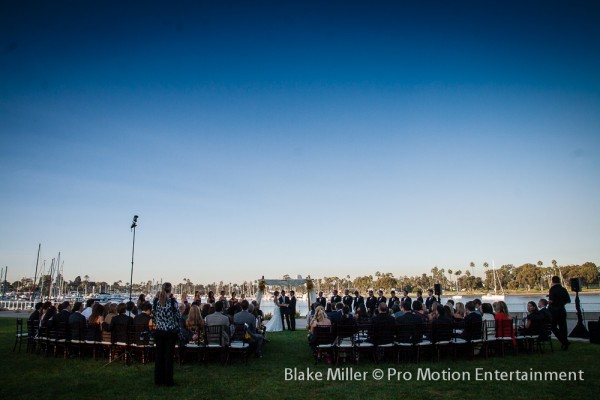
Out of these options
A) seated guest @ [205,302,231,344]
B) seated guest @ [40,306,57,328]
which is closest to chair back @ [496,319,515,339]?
seated guest @ [205,302,231,344]

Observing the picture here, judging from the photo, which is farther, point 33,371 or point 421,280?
point 421,280

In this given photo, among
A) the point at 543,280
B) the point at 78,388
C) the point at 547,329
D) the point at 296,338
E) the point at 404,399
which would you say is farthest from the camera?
the point at 543,280

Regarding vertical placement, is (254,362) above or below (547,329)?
below

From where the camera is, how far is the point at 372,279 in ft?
577

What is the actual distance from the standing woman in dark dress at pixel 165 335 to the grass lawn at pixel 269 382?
292 mm

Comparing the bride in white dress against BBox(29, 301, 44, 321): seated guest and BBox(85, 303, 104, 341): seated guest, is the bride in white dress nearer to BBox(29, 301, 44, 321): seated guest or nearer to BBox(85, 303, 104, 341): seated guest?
BBox(85, 303, 104, 341): seated guest

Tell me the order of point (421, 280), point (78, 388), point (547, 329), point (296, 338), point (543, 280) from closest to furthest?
1. point (78, 388)
2. point (547, 329)
3. point (296, 338)
4. point (543, 280)
5. point (421, 280)

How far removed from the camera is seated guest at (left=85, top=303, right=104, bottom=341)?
11445 millimetres

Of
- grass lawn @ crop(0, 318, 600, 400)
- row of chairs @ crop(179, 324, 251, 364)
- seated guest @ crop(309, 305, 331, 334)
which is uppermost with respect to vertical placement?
seated guest @ crop(309, 305, 331, 334)

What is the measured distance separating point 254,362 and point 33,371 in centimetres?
511

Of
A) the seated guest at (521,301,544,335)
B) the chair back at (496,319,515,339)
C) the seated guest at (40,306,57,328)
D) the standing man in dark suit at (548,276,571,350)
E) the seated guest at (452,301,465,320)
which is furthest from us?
the seated guest at (452,301,465,320)

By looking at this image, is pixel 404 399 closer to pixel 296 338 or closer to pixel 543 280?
pixel 296 338

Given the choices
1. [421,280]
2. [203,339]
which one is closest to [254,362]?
[203,339]

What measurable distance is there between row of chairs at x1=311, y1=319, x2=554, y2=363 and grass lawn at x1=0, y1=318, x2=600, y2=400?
15.5 inches
